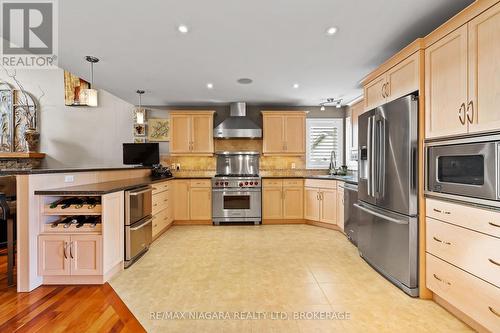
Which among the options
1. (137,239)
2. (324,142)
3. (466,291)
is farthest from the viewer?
(324,142)

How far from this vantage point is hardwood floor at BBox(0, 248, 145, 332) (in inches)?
67.5

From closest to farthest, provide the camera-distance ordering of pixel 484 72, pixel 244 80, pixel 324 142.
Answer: pixel 484 72
pixel 244 80
pixel 324 142

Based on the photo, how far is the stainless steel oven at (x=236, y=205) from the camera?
4.72 m

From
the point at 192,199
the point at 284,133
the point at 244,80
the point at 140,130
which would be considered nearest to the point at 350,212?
the point at 284,133

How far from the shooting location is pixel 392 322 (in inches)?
68.9

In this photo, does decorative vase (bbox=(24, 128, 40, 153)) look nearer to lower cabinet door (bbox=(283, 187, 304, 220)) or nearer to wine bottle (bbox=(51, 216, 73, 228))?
wine bottle (bbox=(51, 216, 73, 228))

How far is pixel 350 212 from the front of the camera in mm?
3629

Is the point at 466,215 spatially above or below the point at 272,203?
above

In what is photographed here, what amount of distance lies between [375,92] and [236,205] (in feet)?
10.4

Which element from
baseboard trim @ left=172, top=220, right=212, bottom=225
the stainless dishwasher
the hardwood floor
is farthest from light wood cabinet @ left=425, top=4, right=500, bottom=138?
baseboard trim @ left=172, top=220, right=212, bottom=225

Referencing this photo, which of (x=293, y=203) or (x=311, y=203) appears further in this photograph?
(x=293, y=203)

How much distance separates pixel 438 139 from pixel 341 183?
2.18 meters

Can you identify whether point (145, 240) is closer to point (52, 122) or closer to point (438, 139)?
point (438, 139)

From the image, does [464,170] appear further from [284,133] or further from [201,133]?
[201,133]
